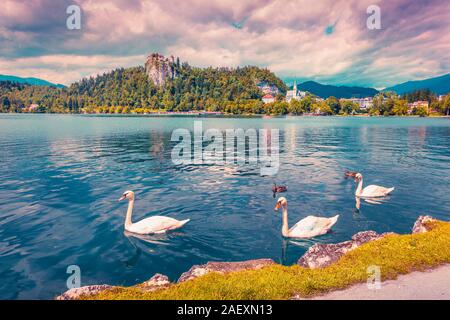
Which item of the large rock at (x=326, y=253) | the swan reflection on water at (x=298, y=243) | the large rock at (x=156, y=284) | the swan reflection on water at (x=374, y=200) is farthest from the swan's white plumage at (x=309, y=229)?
the large rock at (x=156, y=284)

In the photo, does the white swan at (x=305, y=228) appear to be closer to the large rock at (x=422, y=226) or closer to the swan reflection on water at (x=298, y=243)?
the swan reflection on water at (x=298, y=243)

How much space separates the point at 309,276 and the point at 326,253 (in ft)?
9.02

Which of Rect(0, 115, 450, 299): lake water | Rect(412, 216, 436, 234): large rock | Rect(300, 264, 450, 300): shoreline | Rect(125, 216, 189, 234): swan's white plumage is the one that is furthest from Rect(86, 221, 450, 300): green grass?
Rect(125, 216, 189, 234): swan's white plumage

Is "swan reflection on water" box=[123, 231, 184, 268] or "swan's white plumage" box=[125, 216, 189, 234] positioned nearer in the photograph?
"swan reflection on water" box=[123, 231, 184, 268]

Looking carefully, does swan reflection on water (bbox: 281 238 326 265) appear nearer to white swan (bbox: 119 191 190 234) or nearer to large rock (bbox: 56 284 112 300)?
white swan (bbox: 119 191 190 234)

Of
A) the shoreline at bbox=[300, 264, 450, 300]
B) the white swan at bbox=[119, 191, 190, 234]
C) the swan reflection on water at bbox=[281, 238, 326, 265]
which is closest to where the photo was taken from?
the shoreline at bbox=[300, 264, 450, 300]

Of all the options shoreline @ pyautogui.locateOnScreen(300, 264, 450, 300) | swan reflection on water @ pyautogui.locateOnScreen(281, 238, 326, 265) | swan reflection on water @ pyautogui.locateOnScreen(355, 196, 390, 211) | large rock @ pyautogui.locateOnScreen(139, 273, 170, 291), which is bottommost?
swan reflection on water @ pyautogui.locateOnScreen(281, 238, 326, 265)

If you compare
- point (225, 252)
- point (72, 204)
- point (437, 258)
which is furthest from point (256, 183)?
point (437, 258)

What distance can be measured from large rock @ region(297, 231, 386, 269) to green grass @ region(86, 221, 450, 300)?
55 centimetres

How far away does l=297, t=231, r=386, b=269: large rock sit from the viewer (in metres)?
11.2

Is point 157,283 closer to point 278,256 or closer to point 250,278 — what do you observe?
point 250,278

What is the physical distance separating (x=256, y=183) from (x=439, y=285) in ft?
58.6

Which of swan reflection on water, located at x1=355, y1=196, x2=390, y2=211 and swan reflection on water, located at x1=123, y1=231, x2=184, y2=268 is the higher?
swan reflection on water, located at x1=355, y1=196, x2=390, y2=211

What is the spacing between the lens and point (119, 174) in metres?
29.6
